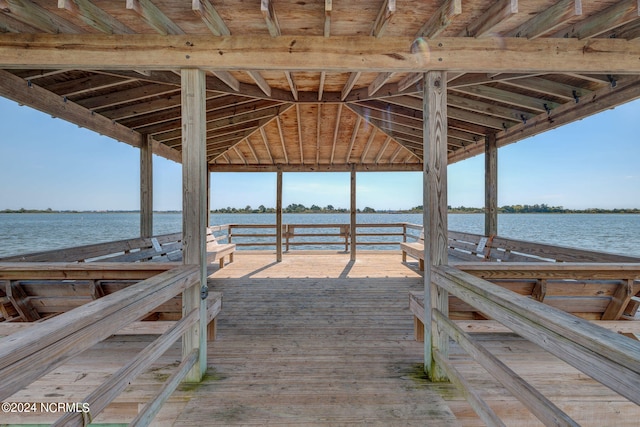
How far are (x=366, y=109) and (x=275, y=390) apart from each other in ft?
13.8

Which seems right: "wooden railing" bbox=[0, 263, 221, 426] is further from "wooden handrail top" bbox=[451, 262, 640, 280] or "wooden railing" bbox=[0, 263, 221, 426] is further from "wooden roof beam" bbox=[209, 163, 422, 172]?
"wooden roof beam" bbox=[209, 163, 422, 172]

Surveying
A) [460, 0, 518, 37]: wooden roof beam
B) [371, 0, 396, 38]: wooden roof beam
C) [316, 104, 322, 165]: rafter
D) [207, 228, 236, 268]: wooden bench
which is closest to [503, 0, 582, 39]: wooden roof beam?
[460, 0, 518, 37]: wooden roof beam

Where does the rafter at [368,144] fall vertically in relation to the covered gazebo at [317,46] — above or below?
above

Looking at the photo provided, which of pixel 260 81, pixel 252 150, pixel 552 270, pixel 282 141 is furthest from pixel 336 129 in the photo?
pixel 552 270

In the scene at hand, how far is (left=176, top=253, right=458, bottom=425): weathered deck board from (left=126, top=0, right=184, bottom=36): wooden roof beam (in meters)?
2.44

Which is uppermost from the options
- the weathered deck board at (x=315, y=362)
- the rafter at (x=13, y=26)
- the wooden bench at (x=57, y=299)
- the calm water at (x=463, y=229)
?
the rafter at (x=13, y=26)

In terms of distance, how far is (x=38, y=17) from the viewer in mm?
1970

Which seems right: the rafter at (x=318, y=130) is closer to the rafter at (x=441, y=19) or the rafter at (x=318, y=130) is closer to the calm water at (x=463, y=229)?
the rafter at (x=441, y=19)

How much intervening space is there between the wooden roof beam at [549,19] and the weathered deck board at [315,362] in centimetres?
254

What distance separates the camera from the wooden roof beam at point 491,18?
1.71 metres

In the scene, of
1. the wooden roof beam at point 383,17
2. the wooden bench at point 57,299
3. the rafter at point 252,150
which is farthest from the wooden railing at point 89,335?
the rafter at point 252,150

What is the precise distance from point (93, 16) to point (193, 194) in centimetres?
130

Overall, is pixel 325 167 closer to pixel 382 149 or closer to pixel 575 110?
pixel 382 149

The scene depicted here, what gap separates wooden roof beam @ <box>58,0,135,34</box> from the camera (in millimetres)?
1775
